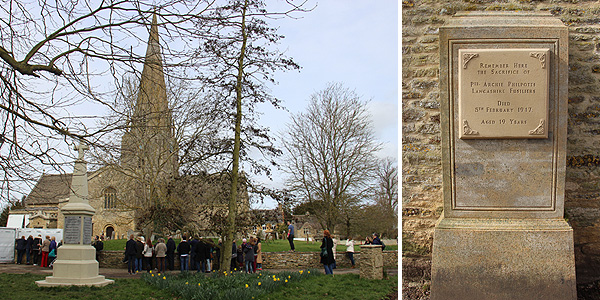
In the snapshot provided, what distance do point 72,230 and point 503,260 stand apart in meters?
11.1

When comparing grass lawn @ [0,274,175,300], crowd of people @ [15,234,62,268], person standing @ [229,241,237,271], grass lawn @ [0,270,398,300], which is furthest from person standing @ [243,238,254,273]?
crowd of people @ [15,234,62,268]

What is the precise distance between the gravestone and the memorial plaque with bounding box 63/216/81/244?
1032 centimetres

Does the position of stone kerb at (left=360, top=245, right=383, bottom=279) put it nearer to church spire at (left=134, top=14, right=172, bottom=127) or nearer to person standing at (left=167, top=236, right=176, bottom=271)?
church spire at (left=134, top=14, right=172, bottom=127)

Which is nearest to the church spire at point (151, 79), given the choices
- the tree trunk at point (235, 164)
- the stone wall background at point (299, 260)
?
the tree trunk at point (235, 164)

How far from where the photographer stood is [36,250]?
2027 cm

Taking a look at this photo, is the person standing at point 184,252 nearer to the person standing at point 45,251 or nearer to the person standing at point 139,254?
the person standing at point 139,254

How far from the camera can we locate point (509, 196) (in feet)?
18.7

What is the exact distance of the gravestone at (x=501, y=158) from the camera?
5.57 m

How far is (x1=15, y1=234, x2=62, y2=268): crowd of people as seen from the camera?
19.2 m

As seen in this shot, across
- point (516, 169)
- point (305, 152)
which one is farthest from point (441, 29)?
point (305, 152)

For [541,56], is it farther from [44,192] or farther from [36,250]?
[36,250]

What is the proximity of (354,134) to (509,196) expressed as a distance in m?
18.3

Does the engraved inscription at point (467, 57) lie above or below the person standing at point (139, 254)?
above

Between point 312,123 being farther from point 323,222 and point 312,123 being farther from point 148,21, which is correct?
point 148,21
